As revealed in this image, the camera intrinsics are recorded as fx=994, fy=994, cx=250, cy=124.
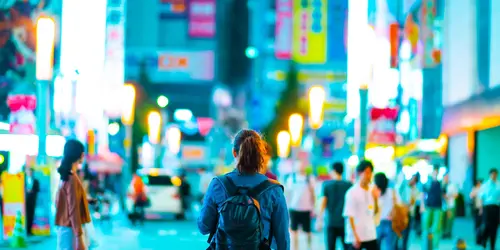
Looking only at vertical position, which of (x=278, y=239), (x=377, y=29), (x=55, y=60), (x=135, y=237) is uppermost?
(x=377, y=29)

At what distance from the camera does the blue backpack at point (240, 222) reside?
555 cm

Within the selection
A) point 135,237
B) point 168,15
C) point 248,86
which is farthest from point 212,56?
point 135,237

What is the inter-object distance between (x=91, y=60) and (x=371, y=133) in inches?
1671

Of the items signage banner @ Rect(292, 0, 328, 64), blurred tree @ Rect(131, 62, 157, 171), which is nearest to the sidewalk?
blurred tree @ Rect(131, 62, 157, 171)

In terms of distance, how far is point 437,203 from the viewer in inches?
Answer: 735

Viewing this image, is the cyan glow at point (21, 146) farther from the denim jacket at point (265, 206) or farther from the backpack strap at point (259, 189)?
the backpack strap at point (259, 189)

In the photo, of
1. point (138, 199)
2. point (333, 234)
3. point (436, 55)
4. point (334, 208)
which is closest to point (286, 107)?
point (436, 55)

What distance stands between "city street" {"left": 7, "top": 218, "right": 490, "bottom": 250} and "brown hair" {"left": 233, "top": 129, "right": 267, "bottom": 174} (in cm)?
1392

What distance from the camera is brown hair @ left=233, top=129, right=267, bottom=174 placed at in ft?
18.7

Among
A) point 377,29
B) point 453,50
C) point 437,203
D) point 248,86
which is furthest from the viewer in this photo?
point 248,86

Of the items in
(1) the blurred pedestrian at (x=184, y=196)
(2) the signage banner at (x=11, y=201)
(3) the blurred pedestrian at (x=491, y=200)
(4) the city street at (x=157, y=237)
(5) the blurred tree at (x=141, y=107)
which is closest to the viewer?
(3) the blurred pedestrian at (x=491, y=200)

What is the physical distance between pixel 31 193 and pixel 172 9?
97307 mm

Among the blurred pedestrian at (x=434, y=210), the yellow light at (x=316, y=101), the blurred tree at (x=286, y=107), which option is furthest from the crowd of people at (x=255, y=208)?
the blurred tree at (x=286, y=107)

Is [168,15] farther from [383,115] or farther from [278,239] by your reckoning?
[278,239]
